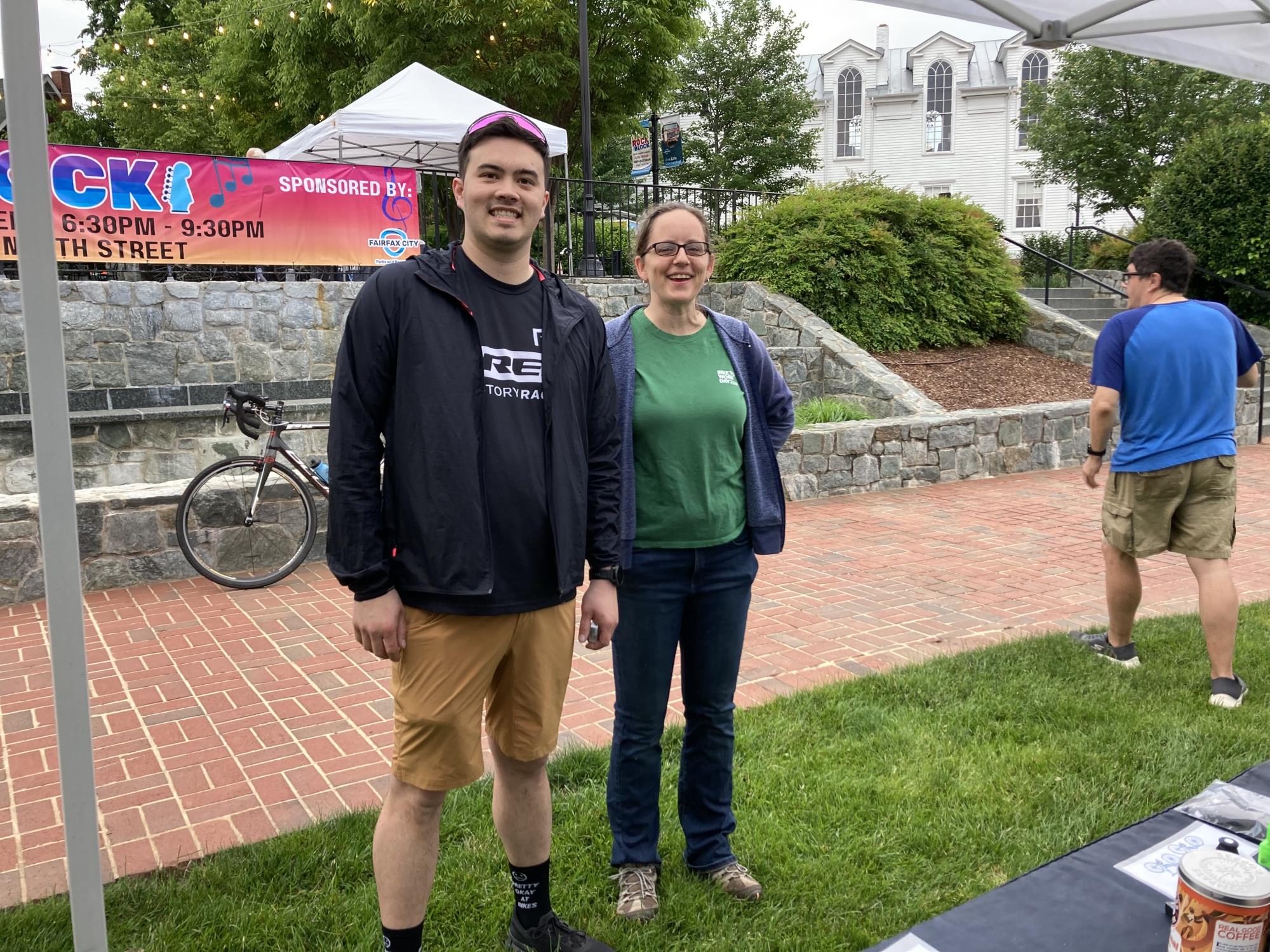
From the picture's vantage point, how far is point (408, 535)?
77.6 inches

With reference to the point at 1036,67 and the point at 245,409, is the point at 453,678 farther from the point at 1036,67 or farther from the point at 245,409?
the point at 1036,67

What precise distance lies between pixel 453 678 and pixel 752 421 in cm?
106

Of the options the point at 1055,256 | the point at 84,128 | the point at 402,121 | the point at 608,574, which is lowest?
the point at 608,574

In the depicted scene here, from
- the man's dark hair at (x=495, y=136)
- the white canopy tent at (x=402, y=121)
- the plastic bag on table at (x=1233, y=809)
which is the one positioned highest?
the white canopy tent at (x=402, y=121)

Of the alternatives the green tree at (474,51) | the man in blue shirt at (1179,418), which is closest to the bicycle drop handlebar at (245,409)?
the man in blue shirt at (1179,418)

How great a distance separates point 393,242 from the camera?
11.0m

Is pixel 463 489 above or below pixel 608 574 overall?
above

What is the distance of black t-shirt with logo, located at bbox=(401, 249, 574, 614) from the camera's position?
198 cm

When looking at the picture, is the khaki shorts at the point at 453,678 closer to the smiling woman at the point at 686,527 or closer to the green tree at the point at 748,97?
the smiling woman at the point at 686,527

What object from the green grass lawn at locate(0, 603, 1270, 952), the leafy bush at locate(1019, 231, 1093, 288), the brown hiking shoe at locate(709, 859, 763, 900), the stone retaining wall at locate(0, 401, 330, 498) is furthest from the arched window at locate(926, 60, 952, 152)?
the brown hiking shoe at locate(709, 859, 763, 900)

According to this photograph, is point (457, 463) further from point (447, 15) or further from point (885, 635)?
point (447, 15)

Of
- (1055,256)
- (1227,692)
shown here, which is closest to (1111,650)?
(1227,692)

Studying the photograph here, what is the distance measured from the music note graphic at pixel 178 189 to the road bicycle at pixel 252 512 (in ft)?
14.4

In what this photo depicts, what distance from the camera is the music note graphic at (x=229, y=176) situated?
9648 mm
